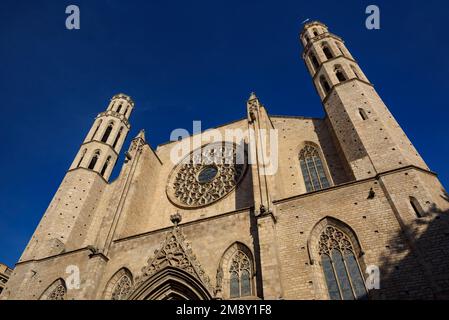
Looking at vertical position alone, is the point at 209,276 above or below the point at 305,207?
below

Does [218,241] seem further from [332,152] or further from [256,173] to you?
[332,152]

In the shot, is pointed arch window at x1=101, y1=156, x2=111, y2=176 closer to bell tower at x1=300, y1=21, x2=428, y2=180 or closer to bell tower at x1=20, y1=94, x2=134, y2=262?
bell tower at x1=20, y1=94, x2=134, y2=262

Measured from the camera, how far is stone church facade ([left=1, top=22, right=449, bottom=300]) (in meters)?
7.54

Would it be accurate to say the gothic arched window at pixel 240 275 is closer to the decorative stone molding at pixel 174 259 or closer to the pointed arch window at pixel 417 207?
the decorative stone molding at pixel 174 259

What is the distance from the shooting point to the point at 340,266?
7.89 metres

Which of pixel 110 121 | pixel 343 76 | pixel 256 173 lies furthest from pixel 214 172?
pixel 110 121

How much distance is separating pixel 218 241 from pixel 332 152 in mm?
6361

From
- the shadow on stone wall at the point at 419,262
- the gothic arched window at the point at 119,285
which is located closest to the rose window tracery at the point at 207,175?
the gothic arched window at the point at 119,285

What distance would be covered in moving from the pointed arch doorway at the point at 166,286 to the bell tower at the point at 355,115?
6255mm

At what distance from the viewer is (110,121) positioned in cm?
2084

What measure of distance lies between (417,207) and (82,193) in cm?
1457

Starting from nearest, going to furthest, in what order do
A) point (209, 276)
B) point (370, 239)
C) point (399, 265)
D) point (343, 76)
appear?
point (399, 265)
point (370, 239)
point (209, 276)
point (343, 76)

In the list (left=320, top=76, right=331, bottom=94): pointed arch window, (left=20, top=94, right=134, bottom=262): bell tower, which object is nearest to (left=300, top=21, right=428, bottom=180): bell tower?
(left=320, top=76, right=331, bottom=94): pointed arch window

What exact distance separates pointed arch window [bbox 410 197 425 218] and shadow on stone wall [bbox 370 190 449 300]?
129 millimetres
